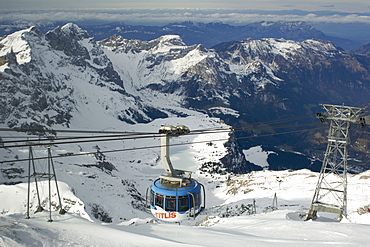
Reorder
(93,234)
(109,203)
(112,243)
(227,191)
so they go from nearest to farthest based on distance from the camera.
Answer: (112,243) < (93,234) < (109,203) < (227,191)

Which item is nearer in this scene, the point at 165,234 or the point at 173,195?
the point at 165,234

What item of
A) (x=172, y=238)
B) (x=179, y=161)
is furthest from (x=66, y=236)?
(x=179, y=161)

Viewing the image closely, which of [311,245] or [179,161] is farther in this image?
[179,161]

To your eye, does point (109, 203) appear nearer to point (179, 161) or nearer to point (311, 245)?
point (311, 245)

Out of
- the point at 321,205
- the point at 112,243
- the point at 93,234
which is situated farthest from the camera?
the point at 321,205

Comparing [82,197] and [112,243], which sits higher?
[112,243]

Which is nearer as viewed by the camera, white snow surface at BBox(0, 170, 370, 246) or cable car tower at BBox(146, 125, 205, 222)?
white snow surface at BBox(0, 170, 370, 246)

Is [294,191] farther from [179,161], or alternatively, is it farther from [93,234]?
[179,161]

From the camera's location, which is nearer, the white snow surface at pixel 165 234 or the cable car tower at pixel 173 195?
the white snow surface at pixel 165 234

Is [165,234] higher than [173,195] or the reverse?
the reverse

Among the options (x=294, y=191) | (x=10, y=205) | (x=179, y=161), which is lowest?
(x=179, y=161)
